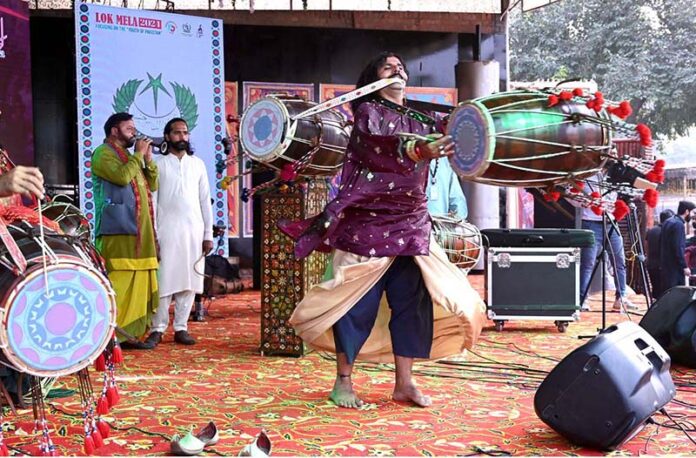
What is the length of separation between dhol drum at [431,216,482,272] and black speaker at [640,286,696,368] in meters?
1.75

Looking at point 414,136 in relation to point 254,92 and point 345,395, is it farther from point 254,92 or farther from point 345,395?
point 254,92

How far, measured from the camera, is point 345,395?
13.8 ft

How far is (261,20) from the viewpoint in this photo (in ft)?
34.5

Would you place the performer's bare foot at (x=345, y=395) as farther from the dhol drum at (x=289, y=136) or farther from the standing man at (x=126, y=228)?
the standing man at (x=126, y=228)

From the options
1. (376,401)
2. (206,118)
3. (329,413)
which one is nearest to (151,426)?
(329,413)

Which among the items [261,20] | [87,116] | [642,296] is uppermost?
[261,20]

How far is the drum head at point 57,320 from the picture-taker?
2.67m

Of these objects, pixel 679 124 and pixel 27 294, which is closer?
pixel 27 294

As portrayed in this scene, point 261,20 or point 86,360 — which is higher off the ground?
point 261,20

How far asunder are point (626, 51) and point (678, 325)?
17089 millimetres

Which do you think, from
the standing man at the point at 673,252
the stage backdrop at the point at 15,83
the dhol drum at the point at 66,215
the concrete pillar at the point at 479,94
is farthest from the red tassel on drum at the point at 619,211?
the concrete pillar at the point at 479,94

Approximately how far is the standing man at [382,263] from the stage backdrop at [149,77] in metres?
3.97

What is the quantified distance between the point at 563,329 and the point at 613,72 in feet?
48.9

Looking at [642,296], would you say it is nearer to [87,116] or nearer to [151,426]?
[87,116]
